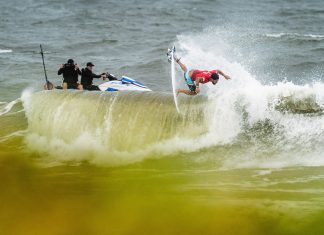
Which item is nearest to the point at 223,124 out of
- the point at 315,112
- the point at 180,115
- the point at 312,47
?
the point at 180,115

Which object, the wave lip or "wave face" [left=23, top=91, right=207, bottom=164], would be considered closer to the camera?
"wave face" [left=23, top=91, right=207, bottom=164]

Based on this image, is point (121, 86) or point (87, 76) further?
point (121, 86)

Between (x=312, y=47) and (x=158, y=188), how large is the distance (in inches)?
810

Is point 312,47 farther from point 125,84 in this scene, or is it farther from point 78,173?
point 78,173

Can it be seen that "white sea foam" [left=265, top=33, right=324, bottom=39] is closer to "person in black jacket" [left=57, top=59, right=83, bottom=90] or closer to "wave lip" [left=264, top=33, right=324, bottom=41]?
"wave lip" [left=264, top=33, right=324, bottom=41]

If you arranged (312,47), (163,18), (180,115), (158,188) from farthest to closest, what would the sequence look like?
1. (163,18)
2. (312,47)
3. (180,115)
4. (158,188)

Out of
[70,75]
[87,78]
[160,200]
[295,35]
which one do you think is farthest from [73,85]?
[295,35]

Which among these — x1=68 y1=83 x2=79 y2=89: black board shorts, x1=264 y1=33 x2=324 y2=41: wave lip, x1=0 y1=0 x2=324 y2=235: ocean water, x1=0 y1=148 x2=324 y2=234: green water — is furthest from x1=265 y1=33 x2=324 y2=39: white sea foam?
x1=0 y1=148 x2=324 y2=234: green water

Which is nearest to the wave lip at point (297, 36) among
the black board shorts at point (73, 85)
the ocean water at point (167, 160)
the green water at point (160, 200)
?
the ocean water at point (167, 160)

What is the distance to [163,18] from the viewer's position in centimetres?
4069

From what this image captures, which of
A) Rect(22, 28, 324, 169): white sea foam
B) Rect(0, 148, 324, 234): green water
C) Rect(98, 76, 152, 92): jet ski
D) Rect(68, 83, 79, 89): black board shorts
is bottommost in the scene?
Rect(0, 148, 324, 234): green water

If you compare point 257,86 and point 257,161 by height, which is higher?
point 257,86

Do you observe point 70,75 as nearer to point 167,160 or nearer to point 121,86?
point 121,86

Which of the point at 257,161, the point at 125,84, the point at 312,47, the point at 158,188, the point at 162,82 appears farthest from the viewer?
the point at 312,47
